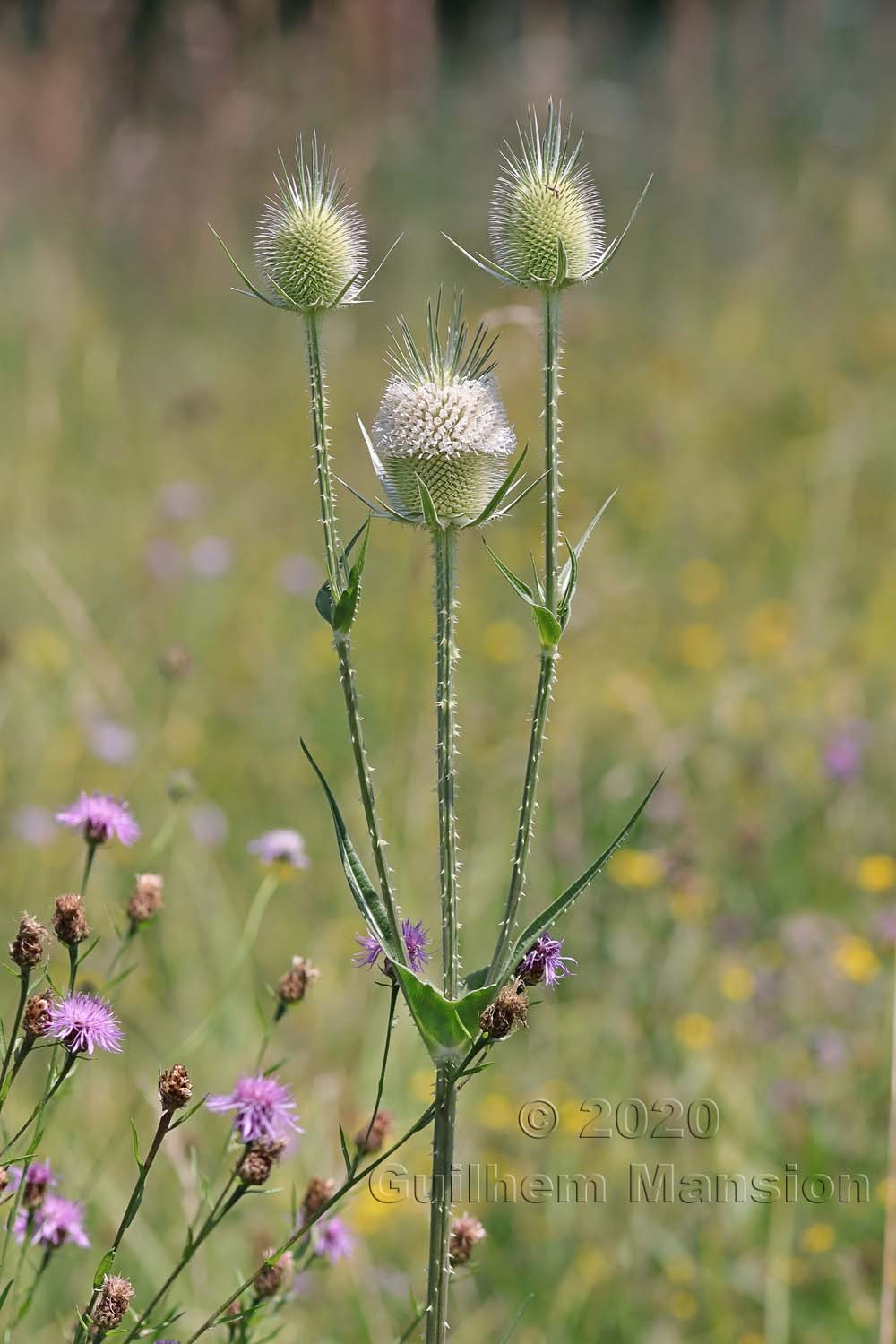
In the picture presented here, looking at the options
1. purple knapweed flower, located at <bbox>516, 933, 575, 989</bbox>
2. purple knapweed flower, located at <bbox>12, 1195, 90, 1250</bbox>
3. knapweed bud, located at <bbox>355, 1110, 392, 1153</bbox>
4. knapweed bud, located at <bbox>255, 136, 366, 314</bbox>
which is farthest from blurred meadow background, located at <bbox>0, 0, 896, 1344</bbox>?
knapweed bud, located at <bbox>255, 136, 366, 314</bbox>

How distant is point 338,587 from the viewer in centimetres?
108

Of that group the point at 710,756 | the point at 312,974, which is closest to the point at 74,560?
the point at 710,756

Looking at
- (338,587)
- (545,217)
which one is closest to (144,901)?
(338,587)

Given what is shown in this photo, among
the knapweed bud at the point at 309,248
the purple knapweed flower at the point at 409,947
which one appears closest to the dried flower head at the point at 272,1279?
the purple knapweed flower at the point at 409,947

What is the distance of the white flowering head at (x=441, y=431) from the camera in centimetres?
110

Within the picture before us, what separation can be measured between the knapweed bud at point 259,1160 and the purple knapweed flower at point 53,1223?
0.75ft

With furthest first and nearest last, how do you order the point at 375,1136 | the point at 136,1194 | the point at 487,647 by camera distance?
the point at 487,647 < the point at 375,1136 < the point at 136,1194

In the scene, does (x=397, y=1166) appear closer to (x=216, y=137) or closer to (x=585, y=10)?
(x=216, y=137)

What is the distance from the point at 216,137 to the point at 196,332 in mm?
1432

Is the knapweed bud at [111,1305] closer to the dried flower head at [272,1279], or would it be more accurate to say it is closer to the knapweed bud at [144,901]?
the dried flower head at [272,1279]

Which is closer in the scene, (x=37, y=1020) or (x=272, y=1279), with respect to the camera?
(x=37, y=1020)

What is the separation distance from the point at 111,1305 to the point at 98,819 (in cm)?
52

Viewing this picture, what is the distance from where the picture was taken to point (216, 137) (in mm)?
6805

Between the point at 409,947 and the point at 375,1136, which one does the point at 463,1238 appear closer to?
the point at 375,1136
